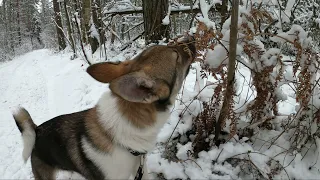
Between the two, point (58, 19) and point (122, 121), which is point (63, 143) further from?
point (58, 19)

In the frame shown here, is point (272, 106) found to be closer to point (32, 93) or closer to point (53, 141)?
point (53, 141)

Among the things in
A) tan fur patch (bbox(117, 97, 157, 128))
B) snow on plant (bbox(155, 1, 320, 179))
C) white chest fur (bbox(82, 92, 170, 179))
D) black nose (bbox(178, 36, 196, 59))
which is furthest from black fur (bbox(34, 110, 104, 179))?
black nose (bbox(178, 36, 196, 59))

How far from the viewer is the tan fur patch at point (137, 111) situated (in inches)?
94.3

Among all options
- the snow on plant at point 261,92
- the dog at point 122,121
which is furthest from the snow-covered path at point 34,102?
the snow on plant at point 261,92

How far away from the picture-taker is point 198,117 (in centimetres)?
338

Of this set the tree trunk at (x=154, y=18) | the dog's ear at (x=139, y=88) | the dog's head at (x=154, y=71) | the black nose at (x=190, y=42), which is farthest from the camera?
the tree trunk at (x=154, y=18)

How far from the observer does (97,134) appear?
2.66m

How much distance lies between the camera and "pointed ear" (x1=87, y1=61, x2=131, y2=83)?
8.14 feet

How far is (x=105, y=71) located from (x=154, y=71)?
1.54 ft

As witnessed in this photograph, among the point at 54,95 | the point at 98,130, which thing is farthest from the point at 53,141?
the point at 54,95

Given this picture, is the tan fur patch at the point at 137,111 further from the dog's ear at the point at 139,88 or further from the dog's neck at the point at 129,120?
the dog's ear at the point at 139,88

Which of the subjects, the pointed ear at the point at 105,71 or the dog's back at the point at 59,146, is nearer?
the pointed ear at the point at 105,71

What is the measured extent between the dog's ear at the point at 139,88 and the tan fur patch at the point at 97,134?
0.67 meters

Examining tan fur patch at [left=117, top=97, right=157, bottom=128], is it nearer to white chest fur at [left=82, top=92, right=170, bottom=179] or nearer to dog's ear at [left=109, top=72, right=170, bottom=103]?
white chest fur at [left=82, top=92, right=170, bottom=179]
